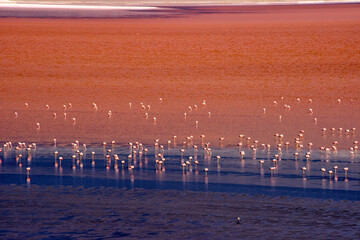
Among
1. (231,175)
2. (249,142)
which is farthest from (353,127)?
(231,175)

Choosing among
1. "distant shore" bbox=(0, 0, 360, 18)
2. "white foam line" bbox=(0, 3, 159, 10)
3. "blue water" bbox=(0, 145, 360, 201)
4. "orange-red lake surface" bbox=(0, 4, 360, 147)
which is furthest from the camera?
"white foam line" bbox=(0, 3, 159, 10)

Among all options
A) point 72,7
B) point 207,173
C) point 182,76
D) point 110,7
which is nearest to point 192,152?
point 207,173

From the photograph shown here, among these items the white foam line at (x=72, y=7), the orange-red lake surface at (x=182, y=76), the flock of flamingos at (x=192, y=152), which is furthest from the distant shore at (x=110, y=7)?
the flock of flamingos at (x=192, y=152)

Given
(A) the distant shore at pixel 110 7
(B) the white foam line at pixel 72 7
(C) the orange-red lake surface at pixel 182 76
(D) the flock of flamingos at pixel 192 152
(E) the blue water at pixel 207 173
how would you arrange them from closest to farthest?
(E) the blue water at pixel 207 173 → (D) the flock of flamingos at pixel 192 152 → (C) the orange-red lake surface at pixel 182 76 → (A) the distant shore at pixel 110 7 → (B) the white foam line at pixel 72 7

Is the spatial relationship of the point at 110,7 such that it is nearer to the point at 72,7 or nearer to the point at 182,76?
the point at 72,7

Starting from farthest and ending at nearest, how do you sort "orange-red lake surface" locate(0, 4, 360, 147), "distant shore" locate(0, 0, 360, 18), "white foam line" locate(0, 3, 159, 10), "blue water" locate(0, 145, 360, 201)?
1. "white foam line" locate(0, 3, 159, 10)
2. "distant shore" locate(0, 0, 360, 18)
3. "orange-red lake surface" locate(0, 4, 360, 147)
4. "blue water" locate(0, 145, 360, 201)

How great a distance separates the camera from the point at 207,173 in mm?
17531

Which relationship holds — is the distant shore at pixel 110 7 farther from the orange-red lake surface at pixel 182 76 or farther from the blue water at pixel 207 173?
the blue water at pixel 207 173

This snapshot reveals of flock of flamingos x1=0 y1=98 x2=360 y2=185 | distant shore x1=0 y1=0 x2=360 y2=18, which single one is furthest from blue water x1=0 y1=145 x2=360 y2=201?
distant shore x1=0 y1=0 x2=360 y2=18

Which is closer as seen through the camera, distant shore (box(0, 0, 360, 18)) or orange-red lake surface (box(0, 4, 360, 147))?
orange-red lake surface (box(0, 4, 360, 147))

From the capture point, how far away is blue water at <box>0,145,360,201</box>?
53.1 ft

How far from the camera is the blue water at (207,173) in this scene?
53.1ft

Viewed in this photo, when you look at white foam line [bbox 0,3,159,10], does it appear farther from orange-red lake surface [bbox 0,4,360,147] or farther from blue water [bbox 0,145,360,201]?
blue water [bbox 0,145,360,201]

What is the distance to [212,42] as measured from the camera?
36.5 m
